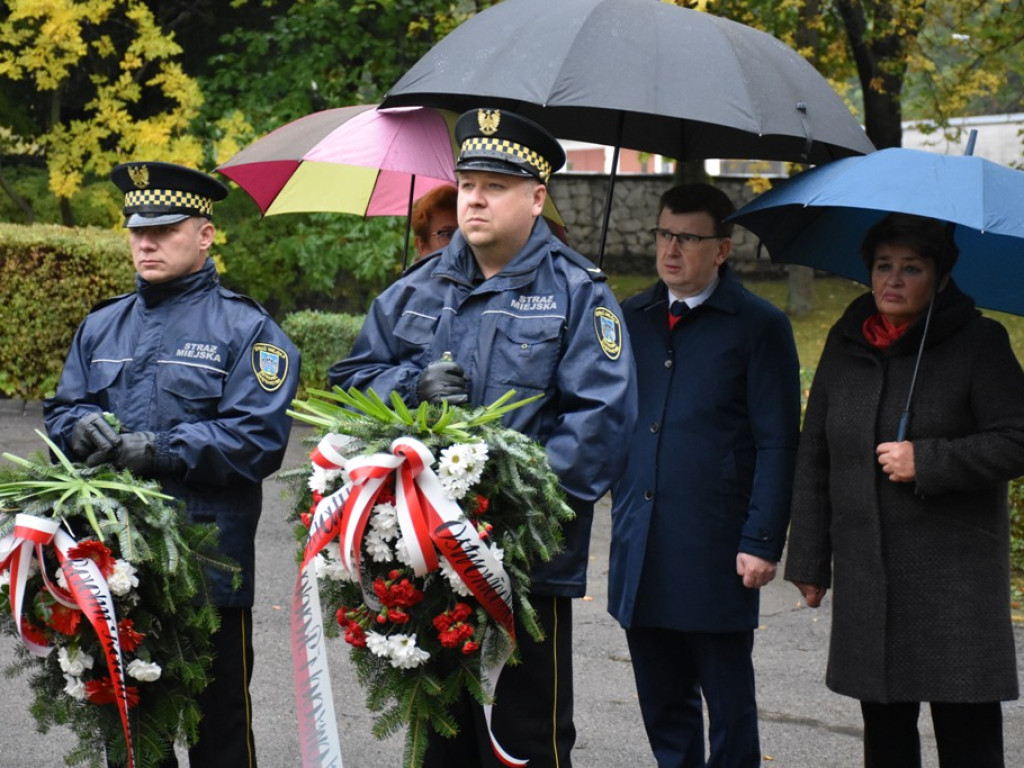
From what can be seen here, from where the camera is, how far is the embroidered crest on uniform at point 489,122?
3.58 metres

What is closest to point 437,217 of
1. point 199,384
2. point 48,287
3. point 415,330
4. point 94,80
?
point 199,384

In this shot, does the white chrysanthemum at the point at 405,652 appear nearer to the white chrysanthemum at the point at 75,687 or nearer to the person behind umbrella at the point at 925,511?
the white chrysanthemum at the point at 75,687

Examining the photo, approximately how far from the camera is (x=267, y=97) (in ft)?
45.7

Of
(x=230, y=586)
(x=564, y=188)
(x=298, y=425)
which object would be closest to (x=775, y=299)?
(x=564, y=188)

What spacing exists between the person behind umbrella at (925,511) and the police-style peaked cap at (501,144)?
104 centimetres

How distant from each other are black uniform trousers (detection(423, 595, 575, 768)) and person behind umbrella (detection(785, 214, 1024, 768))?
Result: 0.86 metres

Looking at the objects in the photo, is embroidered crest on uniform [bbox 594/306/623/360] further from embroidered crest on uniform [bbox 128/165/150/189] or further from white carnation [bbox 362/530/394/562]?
embroidered crest on uniform [bbox 128/165/150/189]

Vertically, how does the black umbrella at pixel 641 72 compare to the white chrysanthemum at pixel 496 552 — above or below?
above

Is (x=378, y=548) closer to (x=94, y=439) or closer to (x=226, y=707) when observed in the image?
(x=94, y=439)

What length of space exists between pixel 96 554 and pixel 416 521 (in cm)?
90

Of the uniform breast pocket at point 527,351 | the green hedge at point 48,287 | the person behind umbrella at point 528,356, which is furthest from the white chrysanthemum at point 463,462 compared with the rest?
the green hedge at point 48,287

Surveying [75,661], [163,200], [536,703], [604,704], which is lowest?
[604,704]

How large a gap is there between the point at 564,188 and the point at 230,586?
19.3m

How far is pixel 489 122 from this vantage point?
359 cm
